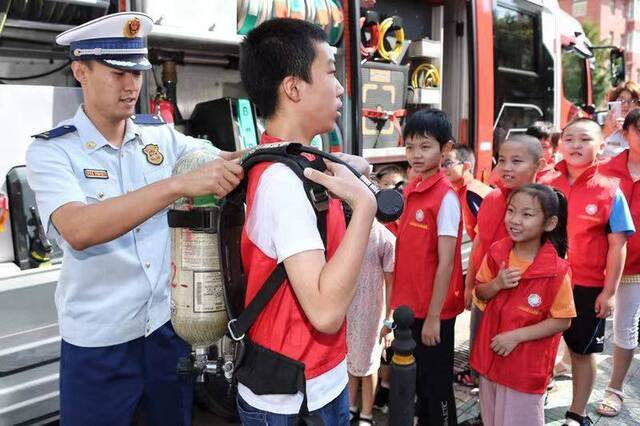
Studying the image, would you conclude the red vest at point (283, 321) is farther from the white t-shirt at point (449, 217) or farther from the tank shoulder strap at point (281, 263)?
the white t-shirt at point (449, 217)

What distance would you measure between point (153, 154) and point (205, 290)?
2.20ft

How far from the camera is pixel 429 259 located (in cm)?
255

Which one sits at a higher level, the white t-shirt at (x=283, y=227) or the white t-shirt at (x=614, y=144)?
the white t-shirt at (x=614, y=144)

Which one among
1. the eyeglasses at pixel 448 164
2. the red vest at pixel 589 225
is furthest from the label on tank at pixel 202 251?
the eyeglasses at pixel 448 164

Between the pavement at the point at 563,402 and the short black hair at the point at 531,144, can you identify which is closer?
the short black hair at the point at 531,144

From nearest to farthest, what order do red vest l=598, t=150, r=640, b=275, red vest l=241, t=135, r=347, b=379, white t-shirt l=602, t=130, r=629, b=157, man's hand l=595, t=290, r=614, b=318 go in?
1. red vest l=241, t=135, r=347, b=379
2. man's hand l=595, t=290, r=614, b=318
3. red vest l=598, t=150, r=640, b=275
4. white t-shirt l=602, t=130, r=629, b=157

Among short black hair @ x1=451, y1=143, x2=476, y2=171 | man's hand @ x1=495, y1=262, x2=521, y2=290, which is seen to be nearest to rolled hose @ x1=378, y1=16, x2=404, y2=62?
short black hair @ x1=451, y1=143, x2=476, y2=171

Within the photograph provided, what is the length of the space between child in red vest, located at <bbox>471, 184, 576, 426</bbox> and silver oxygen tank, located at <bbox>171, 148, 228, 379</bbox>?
1392mm

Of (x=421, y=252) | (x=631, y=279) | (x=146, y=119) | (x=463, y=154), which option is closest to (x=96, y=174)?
(x=146, y=119)

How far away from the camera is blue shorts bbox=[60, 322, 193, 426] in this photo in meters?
1.73

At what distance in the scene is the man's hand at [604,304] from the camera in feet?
9.17

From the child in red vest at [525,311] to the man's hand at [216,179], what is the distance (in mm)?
1459

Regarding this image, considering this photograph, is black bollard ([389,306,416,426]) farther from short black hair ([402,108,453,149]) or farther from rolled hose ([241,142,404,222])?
short black hair ([402,108,453,149])

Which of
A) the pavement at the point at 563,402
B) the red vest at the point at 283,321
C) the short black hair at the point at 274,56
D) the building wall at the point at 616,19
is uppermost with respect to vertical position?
Answer: the building wall at the point at 616,19
